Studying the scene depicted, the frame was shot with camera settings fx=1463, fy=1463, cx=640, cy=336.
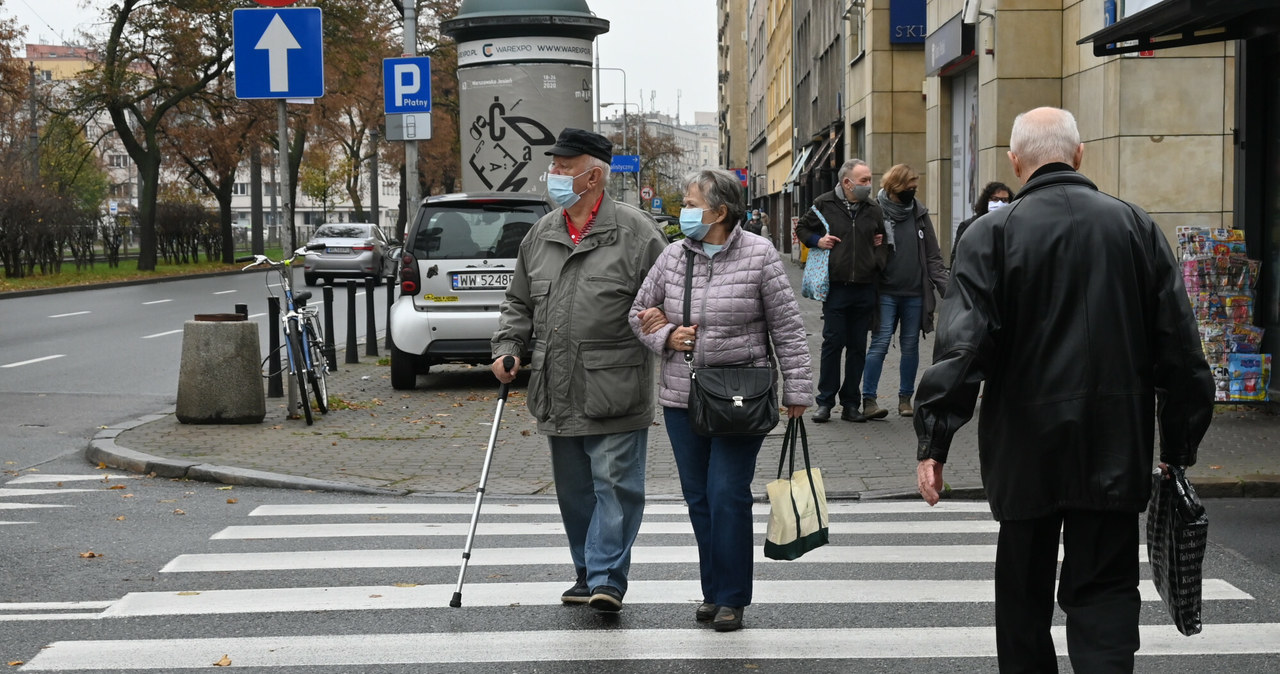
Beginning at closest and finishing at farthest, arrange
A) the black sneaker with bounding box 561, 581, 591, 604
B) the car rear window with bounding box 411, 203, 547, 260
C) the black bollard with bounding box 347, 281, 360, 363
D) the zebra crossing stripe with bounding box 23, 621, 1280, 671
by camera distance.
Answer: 1. the zebra crossing stripe with bounding box 23, 621, 1280, 671
2. the black sneaker with bounding box 561, 581, 591, 604
3. the car rear window with bounding box 411, 203, 547, 260
4. the black bollard with bounding box 347, 281, 360, 363

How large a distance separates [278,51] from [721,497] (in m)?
7.23

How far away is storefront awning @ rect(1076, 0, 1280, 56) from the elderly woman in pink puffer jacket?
4.90 meters

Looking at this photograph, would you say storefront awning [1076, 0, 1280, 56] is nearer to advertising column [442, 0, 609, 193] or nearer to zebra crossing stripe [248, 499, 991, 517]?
zebra crossing stripe [248, 499, 991, 517]

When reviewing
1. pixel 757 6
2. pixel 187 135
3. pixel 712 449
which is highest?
pixel 757 6

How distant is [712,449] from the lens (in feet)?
17.1

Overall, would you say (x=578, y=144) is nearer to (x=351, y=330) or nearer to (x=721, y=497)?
(x=721, y=497)

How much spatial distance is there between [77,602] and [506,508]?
2562mm

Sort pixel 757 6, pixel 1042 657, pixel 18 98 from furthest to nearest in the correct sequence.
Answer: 1. pixel 757 6
2. pixel 18 98
3. pixel 1042 657

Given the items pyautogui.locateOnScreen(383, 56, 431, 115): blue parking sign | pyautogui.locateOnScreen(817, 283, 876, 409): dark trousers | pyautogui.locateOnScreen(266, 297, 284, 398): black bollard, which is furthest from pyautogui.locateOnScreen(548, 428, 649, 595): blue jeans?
pyautogui.locateOnScreen(383, 56, 431, 115): blue parking sign

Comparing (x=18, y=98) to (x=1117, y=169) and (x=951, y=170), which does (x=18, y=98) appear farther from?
(x=1117, y=169)

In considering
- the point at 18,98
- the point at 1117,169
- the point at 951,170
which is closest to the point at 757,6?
the point at 18,98

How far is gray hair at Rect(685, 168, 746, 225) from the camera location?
5203 millimetres

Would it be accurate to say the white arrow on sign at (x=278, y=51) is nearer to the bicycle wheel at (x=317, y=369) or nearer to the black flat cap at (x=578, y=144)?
the bicycle wheel at (x=317, y=369)

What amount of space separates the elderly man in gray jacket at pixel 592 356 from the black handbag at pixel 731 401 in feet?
1.24
